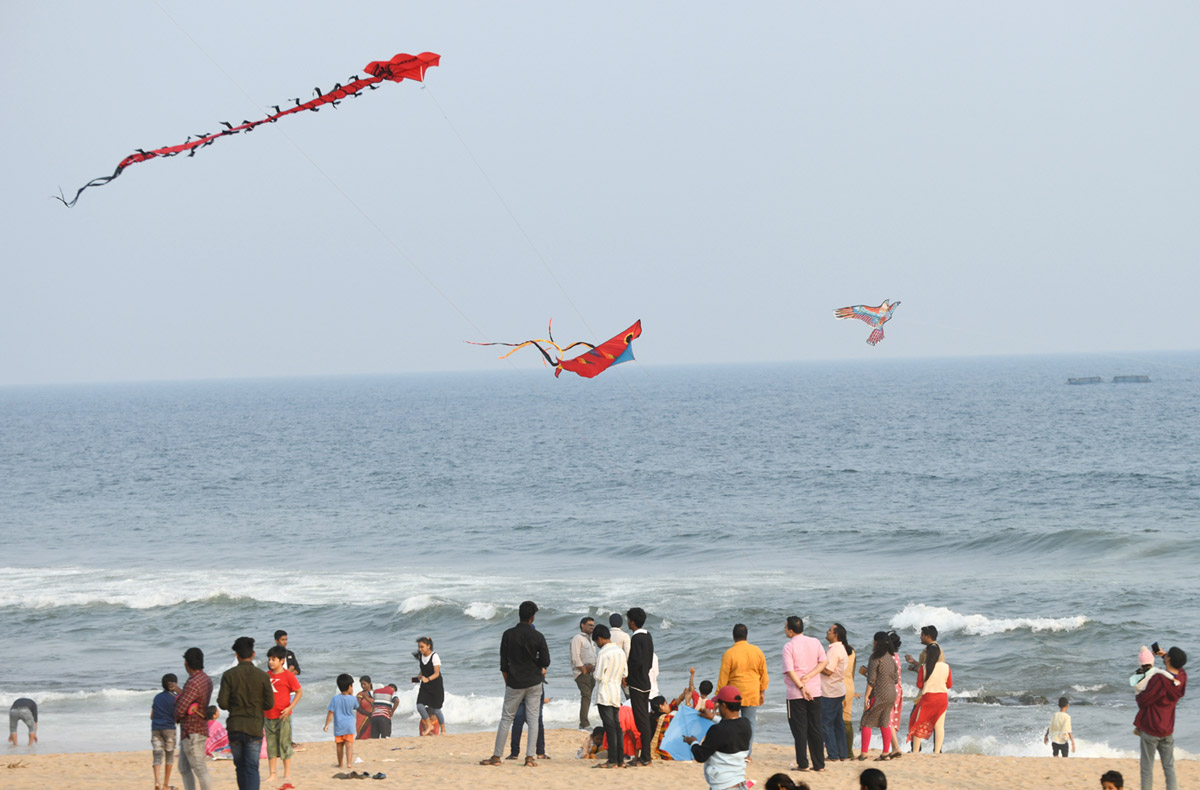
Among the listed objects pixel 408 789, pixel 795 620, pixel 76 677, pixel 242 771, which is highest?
pixel 795 620

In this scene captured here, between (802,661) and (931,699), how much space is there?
290cm

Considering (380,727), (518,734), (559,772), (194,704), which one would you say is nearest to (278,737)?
(194,704)

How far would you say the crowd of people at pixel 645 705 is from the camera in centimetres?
845

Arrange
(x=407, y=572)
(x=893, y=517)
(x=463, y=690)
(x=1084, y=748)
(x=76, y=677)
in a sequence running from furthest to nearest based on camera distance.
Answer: (x=893, y=517) → (x=407, y=572) → (x=76, y=677) → (x=463, y=690) → (x=1084, y=748)

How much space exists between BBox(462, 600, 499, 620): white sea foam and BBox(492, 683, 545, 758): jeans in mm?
14086

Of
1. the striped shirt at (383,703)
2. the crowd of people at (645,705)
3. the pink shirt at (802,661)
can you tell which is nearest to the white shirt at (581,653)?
the crowd of people at (645,705)

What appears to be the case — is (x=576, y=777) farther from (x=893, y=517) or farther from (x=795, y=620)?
(x=893, y=517)

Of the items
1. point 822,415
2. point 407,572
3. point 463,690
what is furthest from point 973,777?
point 822,415

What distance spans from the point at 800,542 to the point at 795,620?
26451 mm

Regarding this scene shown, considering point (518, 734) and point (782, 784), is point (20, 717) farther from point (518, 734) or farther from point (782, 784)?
point (782, 784)

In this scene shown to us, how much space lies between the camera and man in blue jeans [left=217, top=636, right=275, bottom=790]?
27.5ft

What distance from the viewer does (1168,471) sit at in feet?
175

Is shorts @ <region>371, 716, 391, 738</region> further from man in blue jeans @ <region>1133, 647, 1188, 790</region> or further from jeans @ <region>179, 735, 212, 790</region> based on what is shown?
man in blue jeans @ <region>1133, 647, 1188, 790</region>

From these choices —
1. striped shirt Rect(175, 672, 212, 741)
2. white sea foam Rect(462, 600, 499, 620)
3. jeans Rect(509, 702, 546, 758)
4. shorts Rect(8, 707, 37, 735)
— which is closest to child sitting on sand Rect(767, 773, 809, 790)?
striped shirt Rect(175, 672, 212, 741)
